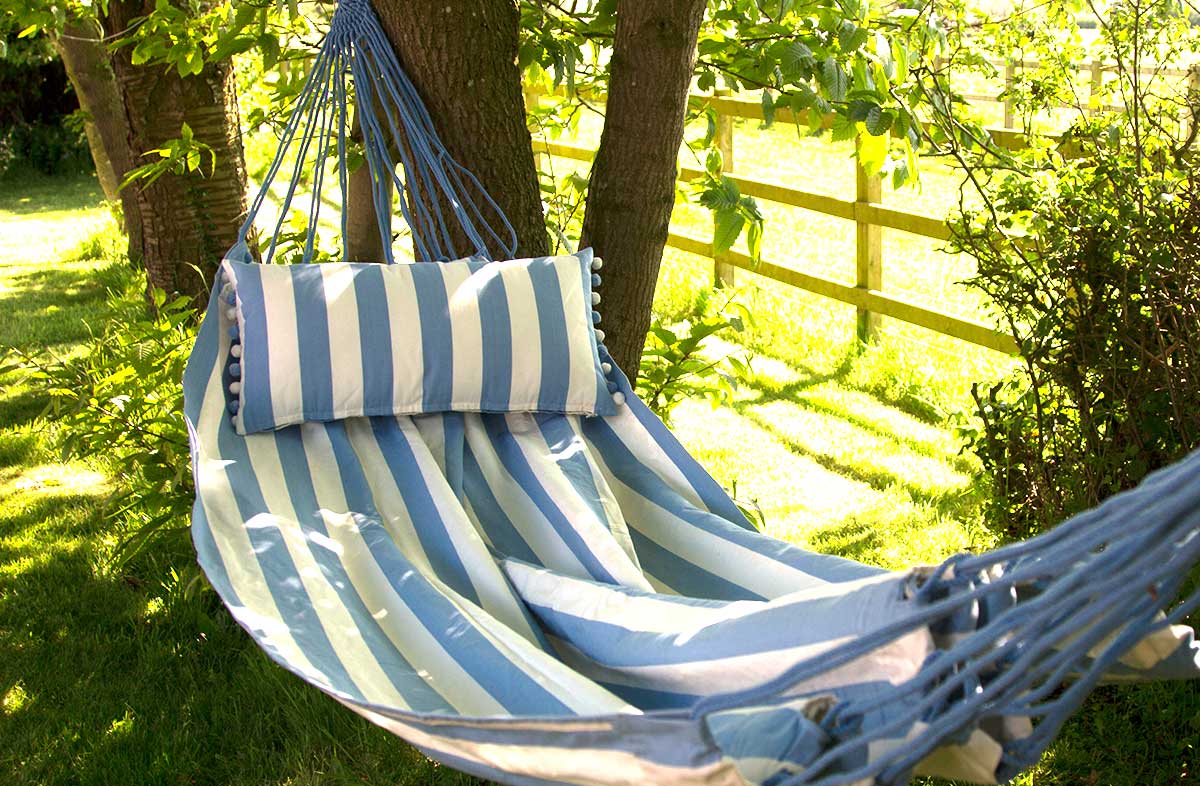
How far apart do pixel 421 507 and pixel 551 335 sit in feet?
1.23

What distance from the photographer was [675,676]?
1.21 m

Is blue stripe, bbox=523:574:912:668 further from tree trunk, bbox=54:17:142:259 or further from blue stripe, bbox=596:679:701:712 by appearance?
tree trunk, bbox=54:17:142:259

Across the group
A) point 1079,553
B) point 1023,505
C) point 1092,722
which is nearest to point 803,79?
point 1023,505

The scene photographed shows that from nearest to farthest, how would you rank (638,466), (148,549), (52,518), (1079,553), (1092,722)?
1. (1079,553)
2. (638,466)
3. (1092,722)
4. (148,549)
5. (52,518)

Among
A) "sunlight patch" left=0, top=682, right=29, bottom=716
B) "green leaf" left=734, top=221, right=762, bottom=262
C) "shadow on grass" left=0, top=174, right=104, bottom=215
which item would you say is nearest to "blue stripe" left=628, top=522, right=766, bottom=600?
"green leaf" left=734, top=221, right=762, bottom=262

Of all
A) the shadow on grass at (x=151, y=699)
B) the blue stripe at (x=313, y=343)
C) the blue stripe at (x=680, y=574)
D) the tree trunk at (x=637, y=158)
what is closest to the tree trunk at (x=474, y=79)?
the tree trunk at (x=637, y=158)

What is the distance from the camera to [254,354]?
1.79 metres

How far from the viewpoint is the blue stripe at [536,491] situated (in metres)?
1.57

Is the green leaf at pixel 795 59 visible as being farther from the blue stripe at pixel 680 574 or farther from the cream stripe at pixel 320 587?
the cream stripe at pixel 320 587

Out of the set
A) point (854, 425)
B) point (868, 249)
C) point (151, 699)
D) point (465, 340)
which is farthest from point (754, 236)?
point (868, 249)

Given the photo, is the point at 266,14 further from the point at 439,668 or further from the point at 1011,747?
the point at 1011,747

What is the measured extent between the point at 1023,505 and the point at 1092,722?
0.44 metres

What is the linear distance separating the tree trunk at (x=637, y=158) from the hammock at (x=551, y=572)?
0.22 meters

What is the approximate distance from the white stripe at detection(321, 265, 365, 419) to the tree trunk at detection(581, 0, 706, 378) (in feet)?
1.65
